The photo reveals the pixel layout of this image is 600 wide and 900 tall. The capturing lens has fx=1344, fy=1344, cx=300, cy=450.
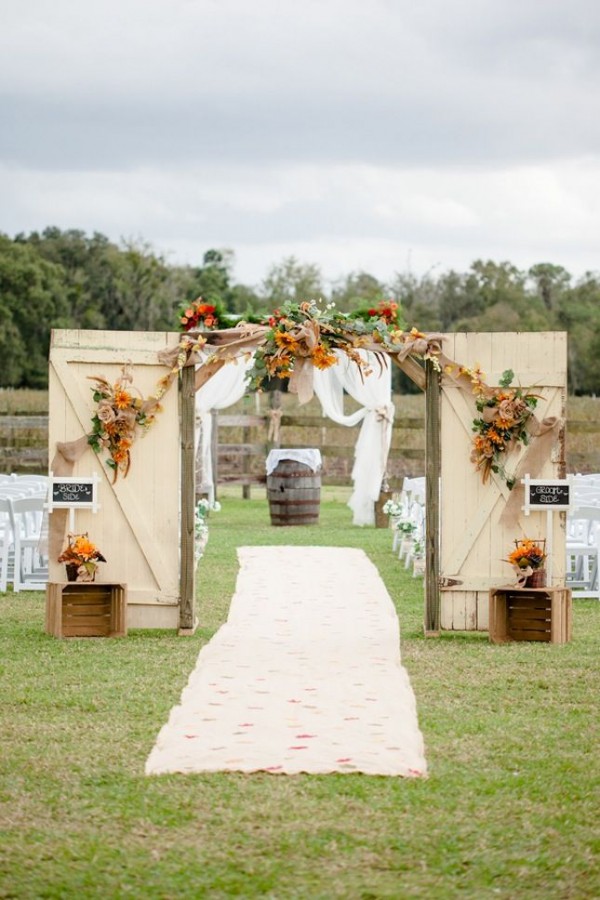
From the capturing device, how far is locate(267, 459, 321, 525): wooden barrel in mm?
19234

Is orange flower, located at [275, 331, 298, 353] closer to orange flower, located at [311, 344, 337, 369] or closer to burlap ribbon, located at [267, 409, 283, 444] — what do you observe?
orange flower, located at [311, 344, 337, 369]

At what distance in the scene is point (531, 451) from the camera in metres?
10.1

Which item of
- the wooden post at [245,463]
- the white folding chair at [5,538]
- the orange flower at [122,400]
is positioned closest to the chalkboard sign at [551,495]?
the orange flower at [122,400]

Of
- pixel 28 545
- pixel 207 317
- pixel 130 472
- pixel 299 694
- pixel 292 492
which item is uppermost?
pixel 207 317

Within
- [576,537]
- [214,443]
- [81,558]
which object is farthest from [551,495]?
[214,443]

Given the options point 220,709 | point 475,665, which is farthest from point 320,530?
point 220,709

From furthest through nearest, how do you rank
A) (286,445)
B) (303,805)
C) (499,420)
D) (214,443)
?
(286,445) → (214,443) → (499,420) → (303,805)

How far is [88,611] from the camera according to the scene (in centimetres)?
1009

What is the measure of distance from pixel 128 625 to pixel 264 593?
8.64 feet

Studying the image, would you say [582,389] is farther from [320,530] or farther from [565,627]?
[565,627]

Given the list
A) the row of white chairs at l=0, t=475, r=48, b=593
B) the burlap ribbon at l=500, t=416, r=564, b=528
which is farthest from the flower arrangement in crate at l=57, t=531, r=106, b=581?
the burlap ribbon at l=500, t=416, r=564, b=528

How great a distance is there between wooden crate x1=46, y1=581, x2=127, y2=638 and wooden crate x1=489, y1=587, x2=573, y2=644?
2772 mm

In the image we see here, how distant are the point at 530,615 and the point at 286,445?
17.9 meters

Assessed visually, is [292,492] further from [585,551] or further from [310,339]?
[310,339]
